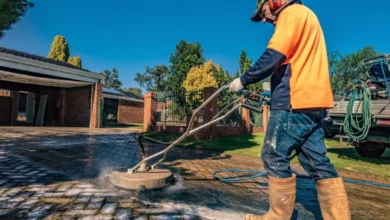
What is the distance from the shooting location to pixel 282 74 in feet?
6.61

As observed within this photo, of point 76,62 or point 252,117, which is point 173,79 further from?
point 252,117

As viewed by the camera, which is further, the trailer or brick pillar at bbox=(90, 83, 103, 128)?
brick pillar at bbox=(90, 83, 103, 128)

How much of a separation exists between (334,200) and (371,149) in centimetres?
544

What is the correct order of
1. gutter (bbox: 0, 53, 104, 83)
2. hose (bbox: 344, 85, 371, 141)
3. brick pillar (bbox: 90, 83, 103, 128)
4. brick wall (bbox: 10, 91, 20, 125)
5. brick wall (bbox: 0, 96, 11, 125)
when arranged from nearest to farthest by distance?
hose (bbox: 344, 85, 371, 141) < gutter (bbox: 0, 53, 104, 83) < brick pillar (bbox: 90, 83, 103, 128) < brick wall (bbox: 0, 96, 11, 125) < brick wall (bbox: 10, 91, 20, 125)

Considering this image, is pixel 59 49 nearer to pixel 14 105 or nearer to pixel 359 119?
→ pixel 14 105

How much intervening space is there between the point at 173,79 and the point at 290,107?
91.2 ft

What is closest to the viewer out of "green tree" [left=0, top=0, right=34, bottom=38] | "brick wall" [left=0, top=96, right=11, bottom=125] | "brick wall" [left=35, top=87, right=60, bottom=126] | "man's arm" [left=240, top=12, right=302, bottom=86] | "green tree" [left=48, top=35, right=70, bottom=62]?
"man's arm" [left=240, top=12, right=302, bottom=86]

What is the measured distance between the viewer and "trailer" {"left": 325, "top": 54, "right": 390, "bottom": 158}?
4.89m

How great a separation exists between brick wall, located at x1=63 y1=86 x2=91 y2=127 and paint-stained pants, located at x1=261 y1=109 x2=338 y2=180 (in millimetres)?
16140

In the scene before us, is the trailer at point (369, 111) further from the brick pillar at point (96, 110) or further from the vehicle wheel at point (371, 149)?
the brick pillar at point (96, 110)

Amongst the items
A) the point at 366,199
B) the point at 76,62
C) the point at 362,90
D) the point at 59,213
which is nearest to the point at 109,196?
the point at 59,213

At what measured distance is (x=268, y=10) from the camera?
2172 mm

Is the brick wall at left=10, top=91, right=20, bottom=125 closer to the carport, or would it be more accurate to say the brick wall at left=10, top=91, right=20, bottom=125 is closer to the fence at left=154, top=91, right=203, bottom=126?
the carport

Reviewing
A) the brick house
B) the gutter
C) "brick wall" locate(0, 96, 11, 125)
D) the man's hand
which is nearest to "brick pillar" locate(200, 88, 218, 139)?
the man's hand
